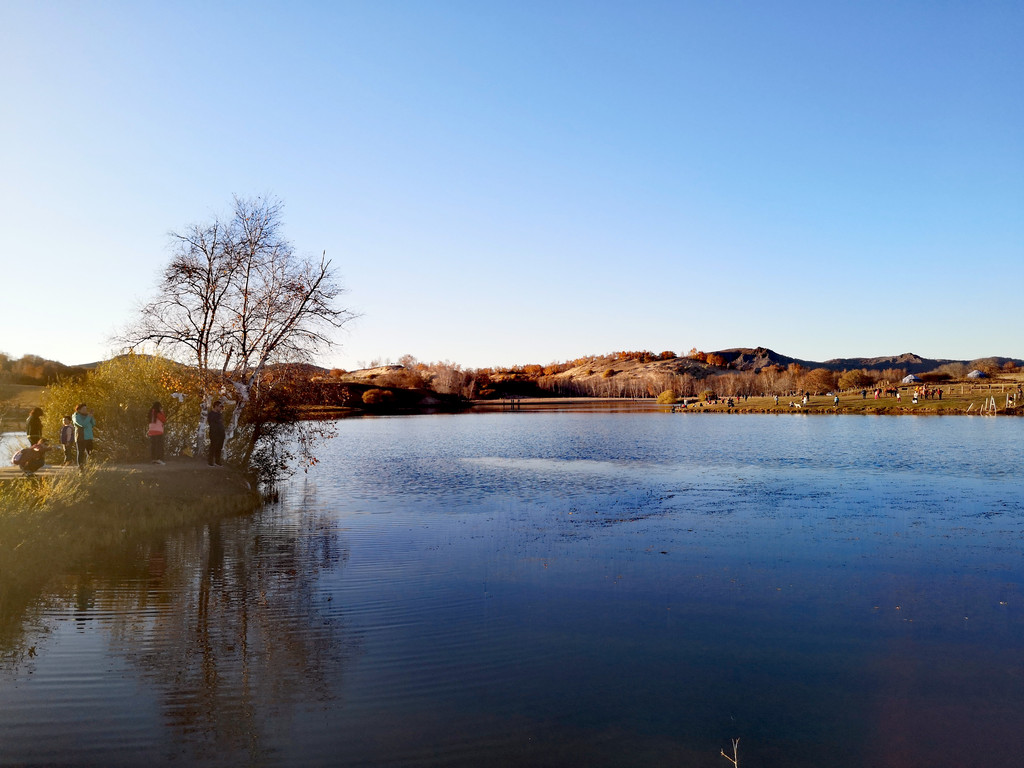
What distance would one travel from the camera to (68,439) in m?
24.1

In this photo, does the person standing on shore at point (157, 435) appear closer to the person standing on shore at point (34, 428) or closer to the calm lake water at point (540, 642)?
the person standing on shore at point (34, 428)

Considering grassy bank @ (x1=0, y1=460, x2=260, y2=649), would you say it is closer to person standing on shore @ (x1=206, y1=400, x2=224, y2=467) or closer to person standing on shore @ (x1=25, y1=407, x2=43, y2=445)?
person standing on shore @ (x1=206, y1=400, x2=224, y2=467)

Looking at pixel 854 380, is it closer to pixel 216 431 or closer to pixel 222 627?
pixel 216 431

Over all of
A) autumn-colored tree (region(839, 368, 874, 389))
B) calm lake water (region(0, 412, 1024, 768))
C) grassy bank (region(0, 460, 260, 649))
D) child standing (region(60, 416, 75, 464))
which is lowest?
calm lake water (region(0, 412, 1024, 768))

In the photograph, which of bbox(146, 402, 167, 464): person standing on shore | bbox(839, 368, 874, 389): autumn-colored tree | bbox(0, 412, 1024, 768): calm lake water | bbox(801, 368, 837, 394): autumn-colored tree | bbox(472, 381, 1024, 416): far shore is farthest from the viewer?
bbox(801, 368, 837, 394): autumn-colored tree

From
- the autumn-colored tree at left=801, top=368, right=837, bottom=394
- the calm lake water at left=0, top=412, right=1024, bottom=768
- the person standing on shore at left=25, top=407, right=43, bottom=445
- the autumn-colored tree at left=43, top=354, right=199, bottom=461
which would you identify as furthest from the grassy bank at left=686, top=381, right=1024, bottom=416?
the person standing on shore at left=25, top=407, right=43, bottom=445

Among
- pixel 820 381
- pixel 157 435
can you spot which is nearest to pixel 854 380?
pixel 820 381

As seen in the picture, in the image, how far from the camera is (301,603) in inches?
514

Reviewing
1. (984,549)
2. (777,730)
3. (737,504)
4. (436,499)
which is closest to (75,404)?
(436,499)

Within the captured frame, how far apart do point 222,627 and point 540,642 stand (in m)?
5.19

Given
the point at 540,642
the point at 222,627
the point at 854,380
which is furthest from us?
the point at 854,380

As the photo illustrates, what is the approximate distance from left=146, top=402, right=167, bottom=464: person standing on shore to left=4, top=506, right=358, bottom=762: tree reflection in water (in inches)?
276

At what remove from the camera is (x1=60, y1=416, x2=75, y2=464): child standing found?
24.0 metres

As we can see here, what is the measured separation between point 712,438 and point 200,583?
47839 mm
